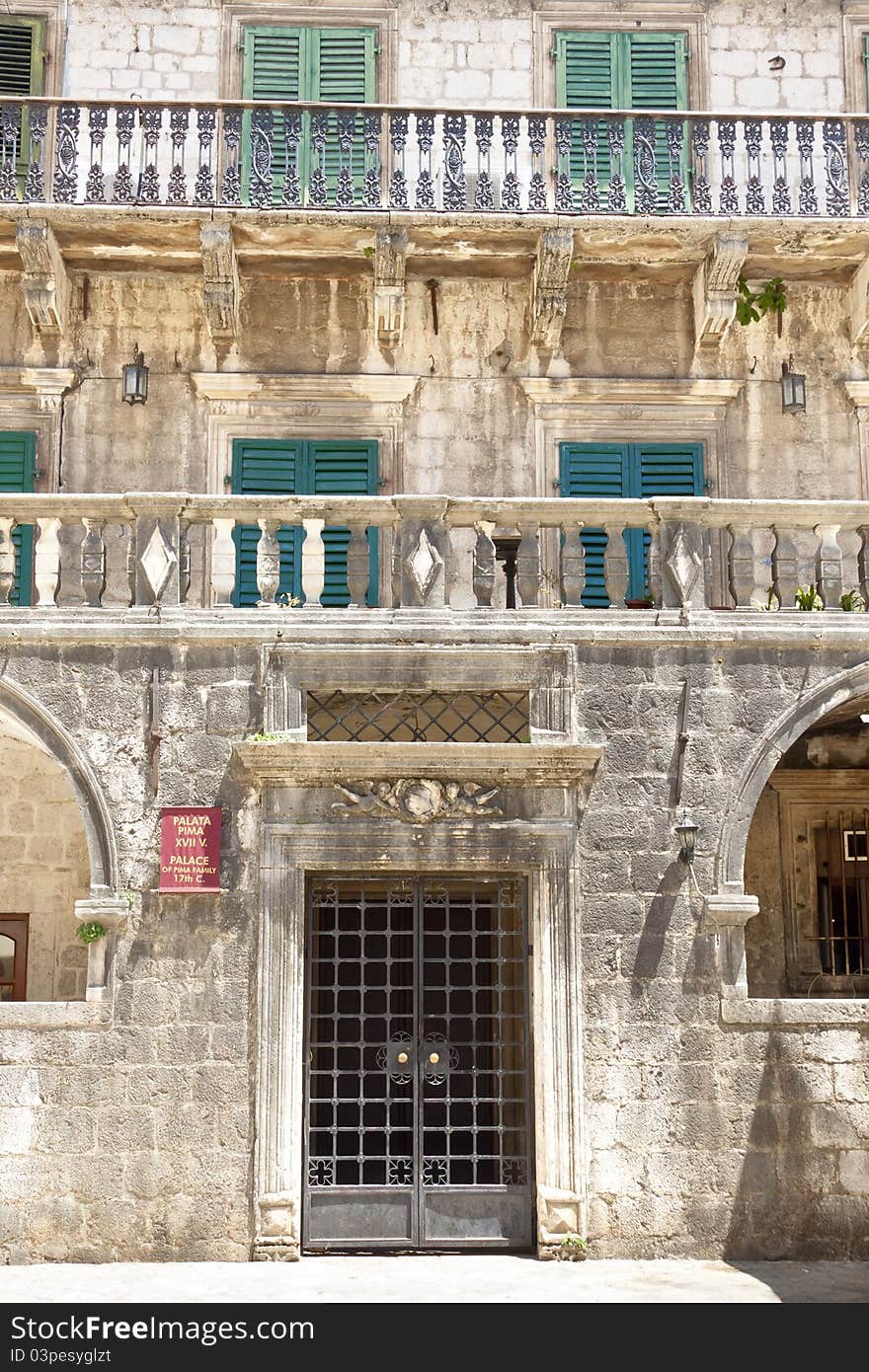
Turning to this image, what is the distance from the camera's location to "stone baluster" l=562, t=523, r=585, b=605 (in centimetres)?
1142

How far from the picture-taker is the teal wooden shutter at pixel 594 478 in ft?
46.8

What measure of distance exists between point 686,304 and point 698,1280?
28.5ft

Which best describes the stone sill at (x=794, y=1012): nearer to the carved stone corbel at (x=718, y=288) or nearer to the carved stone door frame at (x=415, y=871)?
the carved stone door frame at (x=415, y=871)

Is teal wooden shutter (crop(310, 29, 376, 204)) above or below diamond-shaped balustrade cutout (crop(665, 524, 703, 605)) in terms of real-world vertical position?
above

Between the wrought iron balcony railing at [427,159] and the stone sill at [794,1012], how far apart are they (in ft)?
23.0

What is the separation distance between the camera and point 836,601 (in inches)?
453

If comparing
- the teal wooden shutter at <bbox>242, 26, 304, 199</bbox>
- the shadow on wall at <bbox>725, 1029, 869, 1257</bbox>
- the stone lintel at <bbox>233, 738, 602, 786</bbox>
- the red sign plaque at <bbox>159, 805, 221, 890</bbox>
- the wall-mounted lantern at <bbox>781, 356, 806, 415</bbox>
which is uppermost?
the teal wooden shutter at <bbox>242, 26, 304, 199</bbox>

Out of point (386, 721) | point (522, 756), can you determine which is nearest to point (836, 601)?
point (522, 756)

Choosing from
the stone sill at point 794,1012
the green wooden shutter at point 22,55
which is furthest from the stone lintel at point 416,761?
the green wooden shutter at point 22,55

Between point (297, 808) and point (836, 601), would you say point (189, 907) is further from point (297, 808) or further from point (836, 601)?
point (836, 601)

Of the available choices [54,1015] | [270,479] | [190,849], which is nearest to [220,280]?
[270,479]

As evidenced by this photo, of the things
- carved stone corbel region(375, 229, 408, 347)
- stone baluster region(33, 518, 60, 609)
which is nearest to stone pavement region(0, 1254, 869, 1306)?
stone baluster region(33, 518, 60, 609)

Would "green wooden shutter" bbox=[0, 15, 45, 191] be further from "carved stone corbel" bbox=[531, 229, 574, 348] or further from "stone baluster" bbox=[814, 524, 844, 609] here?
"stone baluster" bbox=[814, 524, 844, 609]

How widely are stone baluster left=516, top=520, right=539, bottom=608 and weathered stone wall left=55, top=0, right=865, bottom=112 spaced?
17.8 feet
